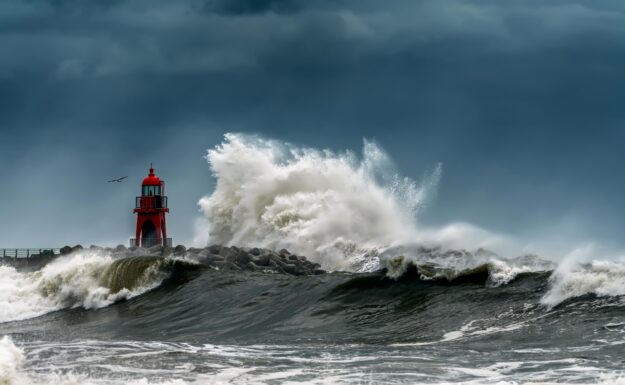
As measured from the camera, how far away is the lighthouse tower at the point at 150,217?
104 ft

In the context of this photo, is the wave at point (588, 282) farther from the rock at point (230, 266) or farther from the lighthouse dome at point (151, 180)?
the lighthouse dome at point (151, 180)

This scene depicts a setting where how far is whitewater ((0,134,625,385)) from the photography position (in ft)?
36.1

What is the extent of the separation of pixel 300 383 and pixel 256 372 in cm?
104

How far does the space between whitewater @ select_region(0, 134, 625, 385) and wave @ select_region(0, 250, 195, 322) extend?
0.05 meters

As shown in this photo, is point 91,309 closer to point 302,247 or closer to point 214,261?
point 214,261

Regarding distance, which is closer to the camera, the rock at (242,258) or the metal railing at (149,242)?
the rock at (242,258)

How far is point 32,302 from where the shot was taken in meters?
24.1

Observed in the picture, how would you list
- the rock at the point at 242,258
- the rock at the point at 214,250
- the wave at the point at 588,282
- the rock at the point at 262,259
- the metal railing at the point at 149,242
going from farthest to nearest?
the metal railing at the point at 149,242, the rock at the point at 214,250, the rock at the point at 262,259, the rock at the point at 242,258, the wave at the point at 588,282

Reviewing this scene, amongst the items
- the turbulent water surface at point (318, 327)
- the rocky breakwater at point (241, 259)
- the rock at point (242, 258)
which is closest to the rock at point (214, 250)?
the rocky breakwater at point (241, 259)

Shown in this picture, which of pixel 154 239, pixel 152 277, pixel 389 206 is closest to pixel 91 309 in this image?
pixel 152 277

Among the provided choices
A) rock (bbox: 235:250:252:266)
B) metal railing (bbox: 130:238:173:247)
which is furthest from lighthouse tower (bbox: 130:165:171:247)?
rock (bbox: 235:250:252:266)

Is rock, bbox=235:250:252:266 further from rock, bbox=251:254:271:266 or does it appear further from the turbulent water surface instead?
the turbulent water surface

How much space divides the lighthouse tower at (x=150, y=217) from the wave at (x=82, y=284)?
5510mm

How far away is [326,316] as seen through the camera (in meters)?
16.9
